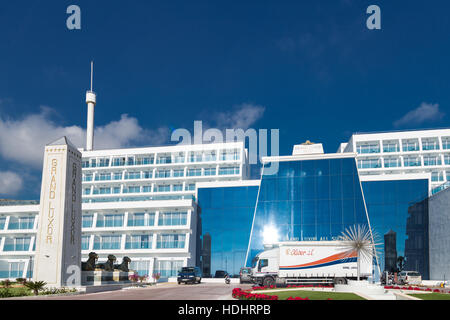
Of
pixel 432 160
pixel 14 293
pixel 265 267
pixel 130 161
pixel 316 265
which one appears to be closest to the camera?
pixel 14 293

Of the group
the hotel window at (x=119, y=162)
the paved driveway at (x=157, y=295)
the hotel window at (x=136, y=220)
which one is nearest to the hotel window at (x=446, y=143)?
the hotel window at (x=136, y=220)

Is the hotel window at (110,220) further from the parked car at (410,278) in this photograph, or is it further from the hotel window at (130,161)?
the parked car at (410,278)

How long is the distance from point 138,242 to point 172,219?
6.01 meters

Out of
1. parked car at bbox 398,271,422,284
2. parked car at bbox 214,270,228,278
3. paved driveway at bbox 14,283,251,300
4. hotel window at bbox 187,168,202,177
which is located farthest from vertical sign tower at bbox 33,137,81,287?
hotel window at bbox 187,168,202,177

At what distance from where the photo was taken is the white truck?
41.7m

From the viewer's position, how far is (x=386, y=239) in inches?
2530

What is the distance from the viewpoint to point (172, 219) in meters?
67.8

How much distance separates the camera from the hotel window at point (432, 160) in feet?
258

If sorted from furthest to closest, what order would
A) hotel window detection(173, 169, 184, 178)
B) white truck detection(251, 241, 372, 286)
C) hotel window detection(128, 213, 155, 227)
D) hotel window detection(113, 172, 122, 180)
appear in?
hotel window detection(113, 172, 122, 180) < hotel window detection(173, 169, 184, 178) < hotel window detection(128, 213, 155, 227) < white truck detection(251, 241, 372, 286)

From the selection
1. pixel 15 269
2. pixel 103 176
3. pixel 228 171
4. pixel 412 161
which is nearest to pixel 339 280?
pixel 228 171

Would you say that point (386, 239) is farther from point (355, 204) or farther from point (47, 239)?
point (47, 239)

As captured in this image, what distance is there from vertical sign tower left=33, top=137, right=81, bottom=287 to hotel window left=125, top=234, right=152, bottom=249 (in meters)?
32.4

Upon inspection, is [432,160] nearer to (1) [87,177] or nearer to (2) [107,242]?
A: (2) [107,242]

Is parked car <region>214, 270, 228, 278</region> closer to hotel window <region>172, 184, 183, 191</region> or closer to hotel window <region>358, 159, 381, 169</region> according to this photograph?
hotel window <region>172, 184, 183, 191</region>
